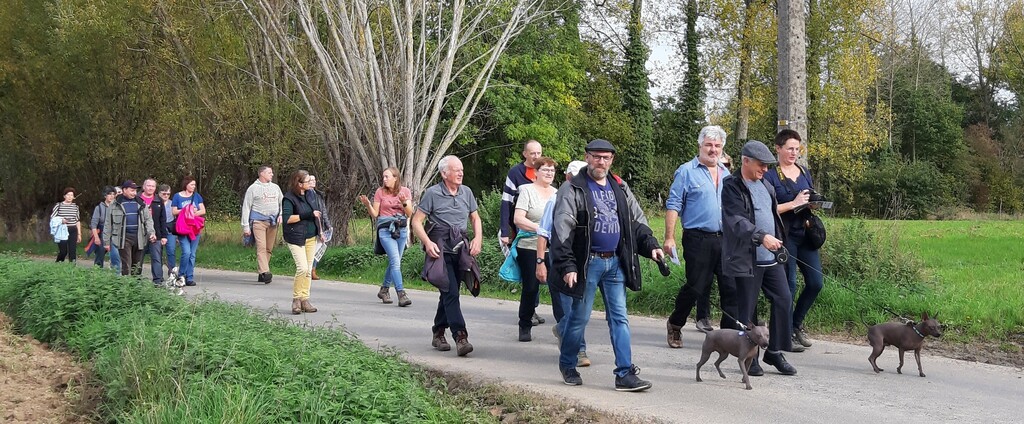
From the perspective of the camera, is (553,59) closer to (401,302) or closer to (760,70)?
(760,70)

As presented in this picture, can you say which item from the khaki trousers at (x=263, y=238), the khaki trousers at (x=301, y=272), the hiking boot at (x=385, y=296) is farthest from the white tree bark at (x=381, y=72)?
the khaki trousers at (x=301, y=272)

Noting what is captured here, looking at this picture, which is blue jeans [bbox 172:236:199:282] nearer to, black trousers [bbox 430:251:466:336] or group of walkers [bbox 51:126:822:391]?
group of walkers [bbox 51:126:822:391]

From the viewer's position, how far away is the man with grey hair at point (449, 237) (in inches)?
326

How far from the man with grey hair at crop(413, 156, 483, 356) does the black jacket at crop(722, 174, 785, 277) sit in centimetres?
252

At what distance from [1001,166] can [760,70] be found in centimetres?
1899

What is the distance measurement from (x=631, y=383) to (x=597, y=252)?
1002 mm

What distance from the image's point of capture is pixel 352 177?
2167 cm

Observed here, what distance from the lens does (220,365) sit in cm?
594

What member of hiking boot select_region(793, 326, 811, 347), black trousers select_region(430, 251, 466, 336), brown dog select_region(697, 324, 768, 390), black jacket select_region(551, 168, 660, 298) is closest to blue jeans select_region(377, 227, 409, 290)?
black trousers select_region(430, 251, 466, 336)

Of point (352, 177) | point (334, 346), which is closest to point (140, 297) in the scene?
point (334, 346)

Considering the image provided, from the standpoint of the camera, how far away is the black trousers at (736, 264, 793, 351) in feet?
23.0

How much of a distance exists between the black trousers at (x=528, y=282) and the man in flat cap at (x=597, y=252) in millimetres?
1645

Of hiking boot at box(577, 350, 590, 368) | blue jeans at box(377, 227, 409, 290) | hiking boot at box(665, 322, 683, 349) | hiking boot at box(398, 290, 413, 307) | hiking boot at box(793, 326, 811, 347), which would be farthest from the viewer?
hiking boot at box(398, 290, 413, 307)

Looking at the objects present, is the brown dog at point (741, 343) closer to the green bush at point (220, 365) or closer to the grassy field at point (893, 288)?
the green bush at point (220, 365)
